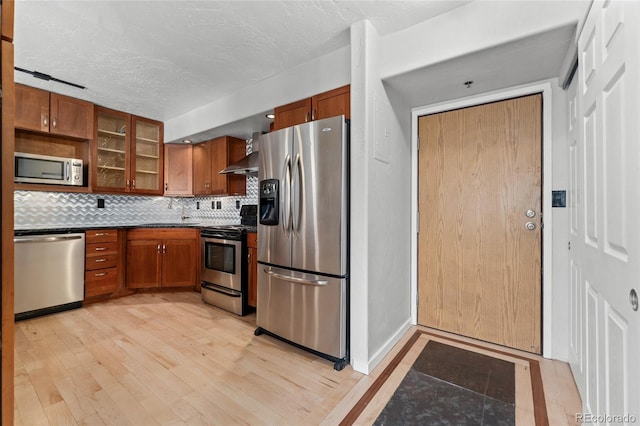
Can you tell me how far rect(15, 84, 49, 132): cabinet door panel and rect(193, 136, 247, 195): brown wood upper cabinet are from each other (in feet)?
5.29

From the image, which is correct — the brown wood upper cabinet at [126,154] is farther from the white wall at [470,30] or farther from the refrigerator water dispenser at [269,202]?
the white wall at [470,30]

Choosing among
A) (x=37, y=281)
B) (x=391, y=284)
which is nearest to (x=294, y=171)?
(x=391, y=284)

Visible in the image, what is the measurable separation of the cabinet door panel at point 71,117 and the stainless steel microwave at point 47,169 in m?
0.32

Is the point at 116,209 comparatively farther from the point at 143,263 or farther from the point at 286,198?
the point at 286,198

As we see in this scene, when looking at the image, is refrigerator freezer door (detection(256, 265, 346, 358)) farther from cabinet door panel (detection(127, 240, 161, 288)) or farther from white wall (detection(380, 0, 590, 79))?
cabinet door panel (detection(127, 240, 161, 288))

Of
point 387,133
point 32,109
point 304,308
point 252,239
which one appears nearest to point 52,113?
point 32,109

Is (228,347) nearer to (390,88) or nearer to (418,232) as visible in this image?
(418,232)

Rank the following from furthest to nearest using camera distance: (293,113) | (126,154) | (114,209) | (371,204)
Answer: (114,209) → (126,154) → (293,113) → (371,204)

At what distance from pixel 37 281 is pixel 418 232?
389cm

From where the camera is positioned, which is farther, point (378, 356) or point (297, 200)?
point (297, 200)

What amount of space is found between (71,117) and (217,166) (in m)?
1.68

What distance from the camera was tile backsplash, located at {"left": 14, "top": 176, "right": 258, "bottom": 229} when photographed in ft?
11.0

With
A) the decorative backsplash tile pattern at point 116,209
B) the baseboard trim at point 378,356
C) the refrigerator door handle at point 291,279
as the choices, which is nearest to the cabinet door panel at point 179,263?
the decorative backsplash tile pattern at point 116,209

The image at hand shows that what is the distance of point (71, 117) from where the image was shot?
337 centimetres
